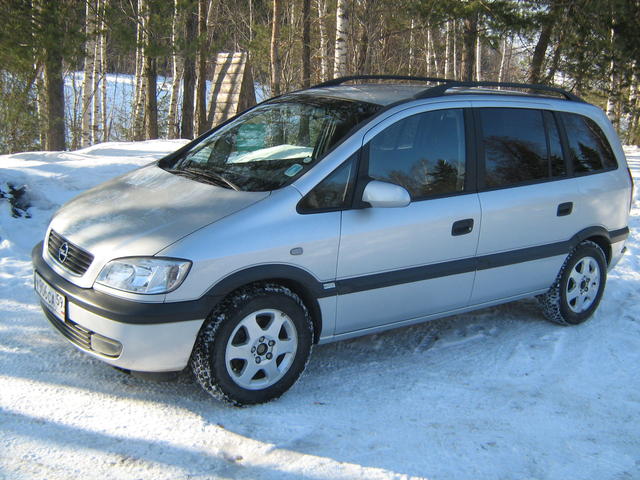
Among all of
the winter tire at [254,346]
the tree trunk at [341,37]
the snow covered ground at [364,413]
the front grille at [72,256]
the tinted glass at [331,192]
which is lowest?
the snow covered ground at [364,413]

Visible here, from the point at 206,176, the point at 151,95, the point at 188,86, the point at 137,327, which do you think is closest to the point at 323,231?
the point at 206,176

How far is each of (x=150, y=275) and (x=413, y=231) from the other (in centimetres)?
168

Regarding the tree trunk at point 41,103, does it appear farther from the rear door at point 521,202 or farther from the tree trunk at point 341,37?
the rear door at point 521,202

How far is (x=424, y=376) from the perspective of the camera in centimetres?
425

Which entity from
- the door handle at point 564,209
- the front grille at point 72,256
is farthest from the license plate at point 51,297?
the door handle at point 564,209

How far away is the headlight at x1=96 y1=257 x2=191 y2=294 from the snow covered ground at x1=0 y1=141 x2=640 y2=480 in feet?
2.47

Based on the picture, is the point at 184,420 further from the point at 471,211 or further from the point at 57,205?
the point at 57,205

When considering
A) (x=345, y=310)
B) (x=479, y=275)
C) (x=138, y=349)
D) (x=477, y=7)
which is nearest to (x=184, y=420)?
(x=138, y=349)

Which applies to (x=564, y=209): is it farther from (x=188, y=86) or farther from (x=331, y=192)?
(x=188, y=86)

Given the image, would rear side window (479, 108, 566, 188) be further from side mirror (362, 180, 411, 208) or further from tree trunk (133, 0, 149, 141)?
tree trunk (133, 0, 149, 141)

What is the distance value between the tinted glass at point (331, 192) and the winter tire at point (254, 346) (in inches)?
20.7

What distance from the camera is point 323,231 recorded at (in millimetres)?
3719

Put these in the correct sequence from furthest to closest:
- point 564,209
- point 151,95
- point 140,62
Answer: point 140,62, point 151,95, point 564,209

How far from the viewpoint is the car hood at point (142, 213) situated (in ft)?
11.2
